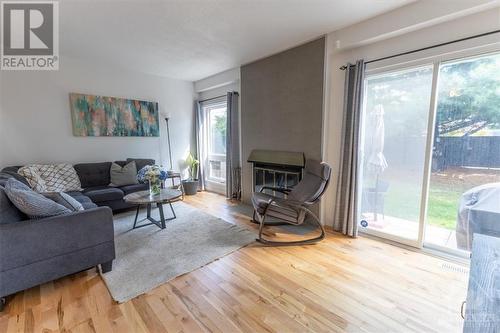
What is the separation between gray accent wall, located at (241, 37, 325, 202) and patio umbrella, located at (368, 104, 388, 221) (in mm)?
628

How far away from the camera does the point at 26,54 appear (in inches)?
128

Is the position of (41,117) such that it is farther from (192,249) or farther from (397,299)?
(397,299)

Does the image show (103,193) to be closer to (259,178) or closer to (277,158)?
(259,178)

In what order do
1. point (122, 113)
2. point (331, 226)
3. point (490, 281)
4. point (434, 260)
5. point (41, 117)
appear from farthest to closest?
point (122, 113) → point (41, 117) → point (331, 226) → point (434, 260) → point (490, 281)

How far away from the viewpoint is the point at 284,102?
3.46 meters

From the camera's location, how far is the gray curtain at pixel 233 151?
4410mm

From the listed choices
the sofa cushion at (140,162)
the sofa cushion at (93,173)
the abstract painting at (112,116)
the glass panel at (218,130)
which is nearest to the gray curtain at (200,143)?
the glass panel at (218,130)

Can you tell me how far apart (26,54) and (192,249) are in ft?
12.0

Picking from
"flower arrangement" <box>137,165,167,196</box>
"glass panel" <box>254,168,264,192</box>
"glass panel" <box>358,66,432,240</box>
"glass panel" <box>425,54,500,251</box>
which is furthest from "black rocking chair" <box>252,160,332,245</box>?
"flower arrangement" <box>137,165,167,196</box>

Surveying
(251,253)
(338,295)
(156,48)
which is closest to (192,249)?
(251,253)

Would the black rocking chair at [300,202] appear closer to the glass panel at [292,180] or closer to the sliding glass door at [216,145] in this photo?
the glass panel at [292,180]

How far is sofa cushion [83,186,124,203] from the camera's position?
10.9 feet

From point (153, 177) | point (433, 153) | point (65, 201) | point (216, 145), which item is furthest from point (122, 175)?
point (433, 153)

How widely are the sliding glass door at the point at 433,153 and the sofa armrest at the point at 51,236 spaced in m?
2.87
